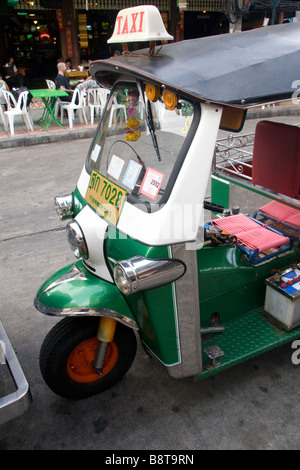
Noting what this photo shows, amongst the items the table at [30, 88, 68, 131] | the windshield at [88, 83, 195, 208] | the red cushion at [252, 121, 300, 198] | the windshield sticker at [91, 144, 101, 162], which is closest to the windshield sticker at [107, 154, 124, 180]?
the windshield at [88, 83, 195, 208]

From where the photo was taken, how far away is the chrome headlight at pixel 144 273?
1.73m

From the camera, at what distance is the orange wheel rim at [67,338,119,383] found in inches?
86.2

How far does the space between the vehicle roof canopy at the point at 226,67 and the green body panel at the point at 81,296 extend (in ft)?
3.49

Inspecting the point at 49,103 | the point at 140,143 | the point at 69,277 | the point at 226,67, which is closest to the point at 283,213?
the point at 140,143

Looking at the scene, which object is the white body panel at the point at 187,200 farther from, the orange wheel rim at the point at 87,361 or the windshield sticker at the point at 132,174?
the orange wheel rim at the point at 87,361

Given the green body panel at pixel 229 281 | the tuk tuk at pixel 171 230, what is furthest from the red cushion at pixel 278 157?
the green body panel at pixel 229 281

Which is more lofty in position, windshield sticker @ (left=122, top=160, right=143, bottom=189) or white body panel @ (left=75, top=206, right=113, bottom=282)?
windshield sticker @ (left=122, top=160, right=143, bottom=189)

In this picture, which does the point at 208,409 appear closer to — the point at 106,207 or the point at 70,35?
the point at 106,207

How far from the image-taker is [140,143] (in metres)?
2.25

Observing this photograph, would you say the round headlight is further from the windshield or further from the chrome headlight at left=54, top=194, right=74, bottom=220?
the chrome headlight at left=54, top=194, right=74, bottom=220

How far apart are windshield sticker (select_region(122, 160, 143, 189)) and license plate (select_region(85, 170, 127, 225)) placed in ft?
0.21

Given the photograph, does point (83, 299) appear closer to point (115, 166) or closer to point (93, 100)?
point (115, 166)

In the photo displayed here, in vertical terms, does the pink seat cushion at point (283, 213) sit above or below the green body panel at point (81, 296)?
below

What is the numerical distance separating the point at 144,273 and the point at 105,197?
0.61 meters
